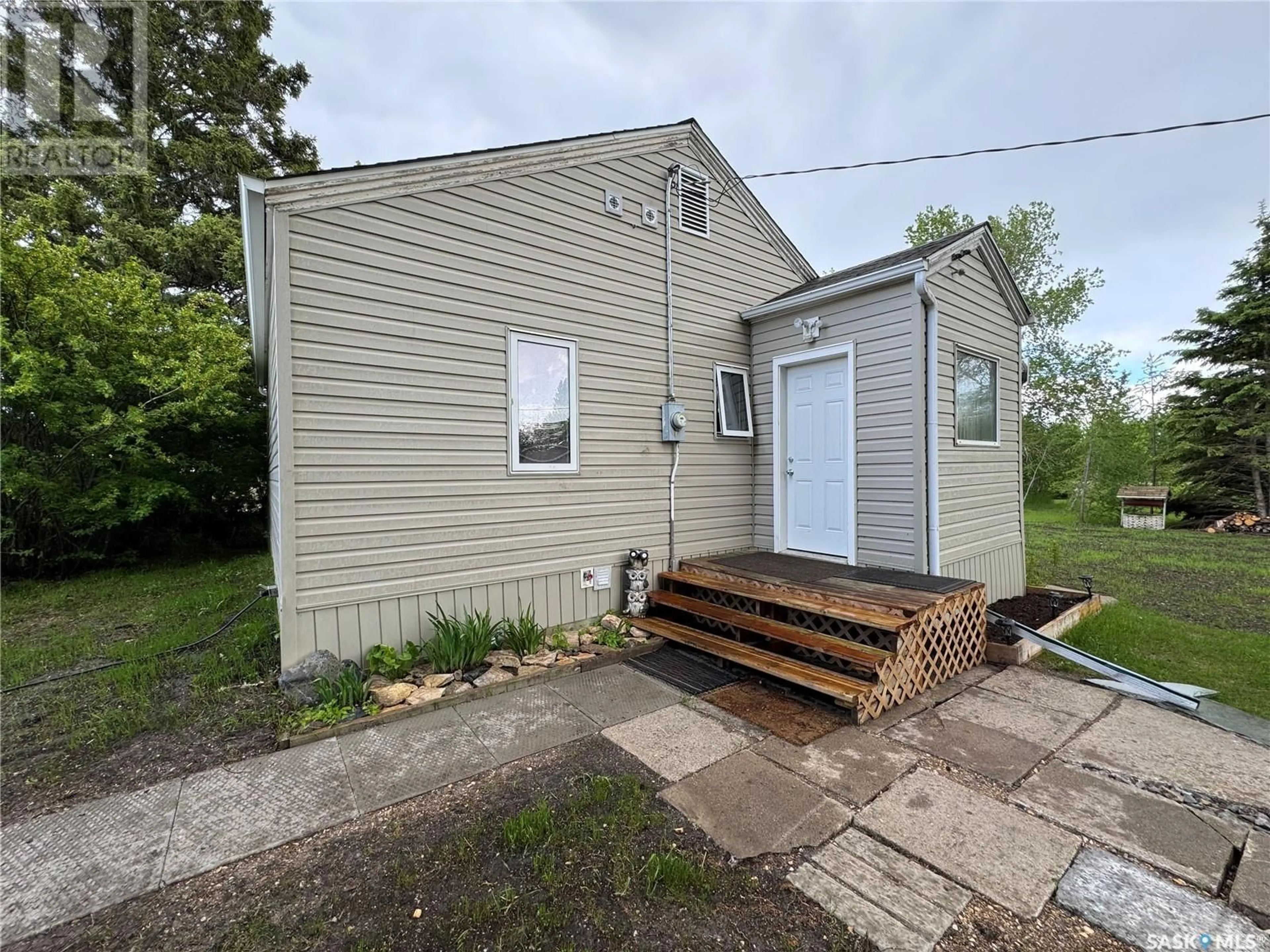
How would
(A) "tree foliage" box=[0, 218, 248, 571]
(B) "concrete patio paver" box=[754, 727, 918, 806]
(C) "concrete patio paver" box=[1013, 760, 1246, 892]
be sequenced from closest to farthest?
(C) "concrete patio paver" box=[1013, 760, 1246, 892], (B) "concrete patio paver" box=[754, 727, 918, 806], (A) "tree foliage" box=[0, 218, 248, 571]

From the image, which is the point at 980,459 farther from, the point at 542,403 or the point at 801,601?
the point at 542,403

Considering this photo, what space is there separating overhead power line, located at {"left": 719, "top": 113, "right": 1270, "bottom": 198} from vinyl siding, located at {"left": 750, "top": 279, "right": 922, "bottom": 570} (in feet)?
8.01

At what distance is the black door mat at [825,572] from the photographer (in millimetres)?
4188

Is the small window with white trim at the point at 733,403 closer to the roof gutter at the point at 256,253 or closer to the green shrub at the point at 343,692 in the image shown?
the green shrub at the point at 343,692

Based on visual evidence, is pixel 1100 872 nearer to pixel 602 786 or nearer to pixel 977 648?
pixel 602 786

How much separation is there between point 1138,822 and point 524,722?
10.4ft

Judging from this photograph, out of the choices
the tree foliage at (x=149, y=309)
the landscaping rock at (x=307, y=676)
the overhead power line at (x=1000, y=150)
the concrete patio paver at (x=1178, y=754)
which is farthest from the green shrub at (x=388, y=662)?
the tree foliage at (x=149, y=309)

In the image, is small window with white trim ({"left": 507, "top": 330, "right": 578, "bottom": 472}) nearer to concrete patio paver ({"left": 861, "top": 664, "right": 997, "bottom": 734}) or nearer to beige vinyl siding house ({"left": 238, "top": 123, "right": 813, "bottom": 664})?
beige vinyl siding house ({"left": 238, "top": 123, "right": 813, "bottom": 664})

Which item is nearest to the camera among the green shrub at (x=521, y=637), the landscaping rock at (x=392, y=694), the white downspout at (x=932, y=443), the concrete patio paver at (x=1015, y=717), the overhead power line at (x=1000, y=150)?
the concrete patio paver at (x=1015, y=717)

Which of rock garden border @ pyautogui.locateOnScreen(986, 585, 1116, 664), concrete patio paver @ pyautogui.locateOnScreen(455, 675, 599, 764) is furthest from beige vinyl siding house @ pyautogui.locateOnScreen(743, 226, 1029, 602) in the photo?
concrete patio paver @ pyautogui.locateOnScreen(455, 675, 599, 764)

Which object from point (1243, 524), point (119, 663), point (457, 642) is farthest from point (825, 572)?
A: point (1243, 524)

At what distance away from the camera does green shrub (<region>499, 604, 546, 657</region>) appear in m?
4.17

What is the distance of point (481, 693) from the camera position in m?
3.64

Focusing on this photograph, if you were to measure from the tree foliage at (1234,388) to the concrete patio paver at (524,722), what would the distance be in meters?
18.1
